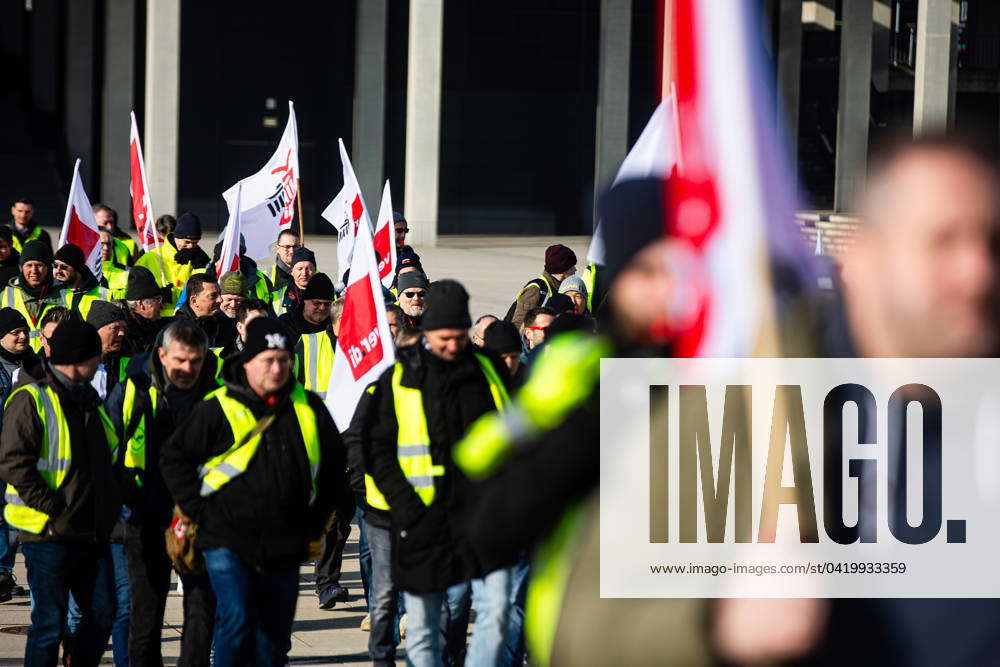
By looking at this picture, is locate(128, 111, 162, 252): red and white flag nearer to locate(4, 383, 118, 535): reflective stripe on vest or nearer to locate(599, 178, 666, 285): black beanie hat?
locate(4, 383, 118, 535): reflective stripe on vest

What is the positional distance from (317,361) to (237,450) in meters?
2.34

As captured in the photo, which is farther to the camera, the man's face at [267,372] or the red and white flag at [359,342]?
the red and white flag at [359,342]

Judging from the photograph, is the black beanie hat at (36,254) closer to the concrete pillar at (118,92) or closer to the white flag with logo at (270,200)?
the white flag with logo at (270,200)

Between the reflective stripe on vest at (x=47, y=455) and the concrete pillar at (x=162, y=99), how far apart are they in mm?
26641

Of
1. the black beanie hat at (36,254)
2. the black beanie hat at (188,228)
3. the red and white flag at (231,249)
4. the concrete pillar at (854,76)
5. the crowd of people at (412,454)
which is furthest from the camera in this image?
the concrete pillar at (854,76)

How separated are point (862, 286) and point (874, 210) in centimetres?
9

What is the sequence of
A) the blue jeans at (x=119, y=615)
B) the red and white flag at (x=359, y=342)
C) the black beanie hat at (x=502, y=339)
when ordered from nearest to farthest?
the blue jeans at (x=119, y=615) < the red and white flag at (x=359, y=342) < the black beanie hat at (x=502, y=339)

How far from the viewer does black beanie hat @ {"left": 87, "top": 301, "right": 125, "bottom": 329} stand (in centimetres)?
795

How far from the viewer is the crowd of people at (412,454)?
1785mm

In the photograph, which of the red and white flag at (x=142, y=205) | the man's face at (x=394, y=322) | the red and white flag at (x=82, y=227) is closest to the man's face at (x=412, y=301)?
the man's face at (x=394, y=322)

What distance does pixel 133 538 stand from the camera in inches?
267

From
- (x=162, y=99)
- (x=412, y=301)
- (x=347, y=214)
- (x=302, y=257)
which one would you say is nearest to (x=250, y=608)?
(x=412, y=301)

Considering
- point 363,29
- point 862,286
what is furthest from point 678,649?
point 363,29

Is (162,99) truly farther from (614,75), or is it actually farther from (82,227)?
(82,227)
